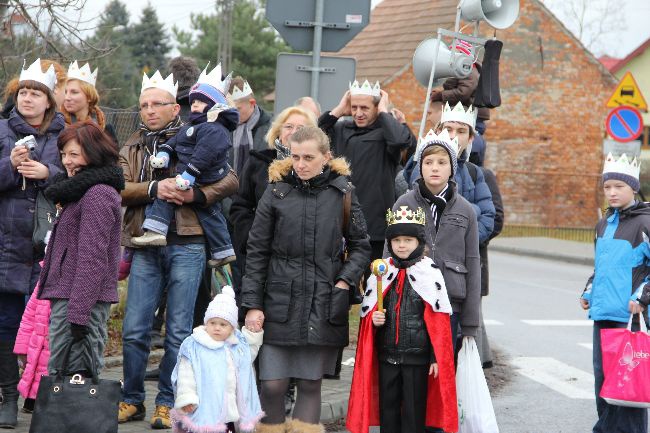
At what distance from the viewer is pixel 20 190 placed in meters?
7.38

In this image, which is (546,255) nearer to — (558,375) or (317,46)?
(558,375)

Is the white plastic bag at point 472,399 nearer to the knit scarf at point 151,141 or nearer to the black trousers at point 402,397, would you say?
the black trousers at point 402,397

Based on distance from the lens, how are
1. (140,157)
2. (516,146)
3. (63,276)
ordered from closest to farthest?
(63,276)
(140,157)
(516,146)

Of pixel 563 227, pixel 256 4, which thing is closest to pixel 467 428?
pixel 563 227

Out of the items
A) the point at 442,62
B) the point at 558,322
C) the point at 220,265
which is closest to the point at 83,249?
the point at 220,265

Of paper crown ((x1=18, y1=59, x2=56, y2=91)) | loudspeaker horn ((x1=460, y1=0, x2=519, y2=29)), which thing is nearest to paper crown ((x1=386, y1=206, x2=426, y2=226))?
paper crown ((x1=18, y1=59, x2=56, y2=91))

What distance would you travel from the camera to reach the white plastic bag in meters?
7.06

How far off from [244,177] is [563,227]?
2703 cm

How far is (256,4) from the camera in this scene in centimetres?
5697

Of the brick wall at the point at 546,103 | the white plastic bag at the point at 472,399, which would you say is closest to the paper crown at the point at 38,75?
the white plastic bag at the point at 472,399

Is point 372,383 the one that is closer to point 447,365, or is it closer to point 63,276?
point 447,365

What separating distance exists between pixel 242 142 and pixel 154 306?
2.08 m

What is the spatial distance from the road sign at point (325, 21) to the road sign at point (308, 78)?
0.42ft

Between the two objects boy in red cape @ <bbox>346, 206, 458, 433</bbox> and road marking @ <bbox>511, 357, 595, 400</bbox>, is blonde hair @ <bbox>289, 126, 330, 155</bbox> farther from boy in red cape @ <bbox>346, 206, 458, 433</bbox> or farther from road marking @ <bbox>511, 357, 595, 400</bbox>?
road marking @ <bbox>511, 357, 595, 400</bbox>
